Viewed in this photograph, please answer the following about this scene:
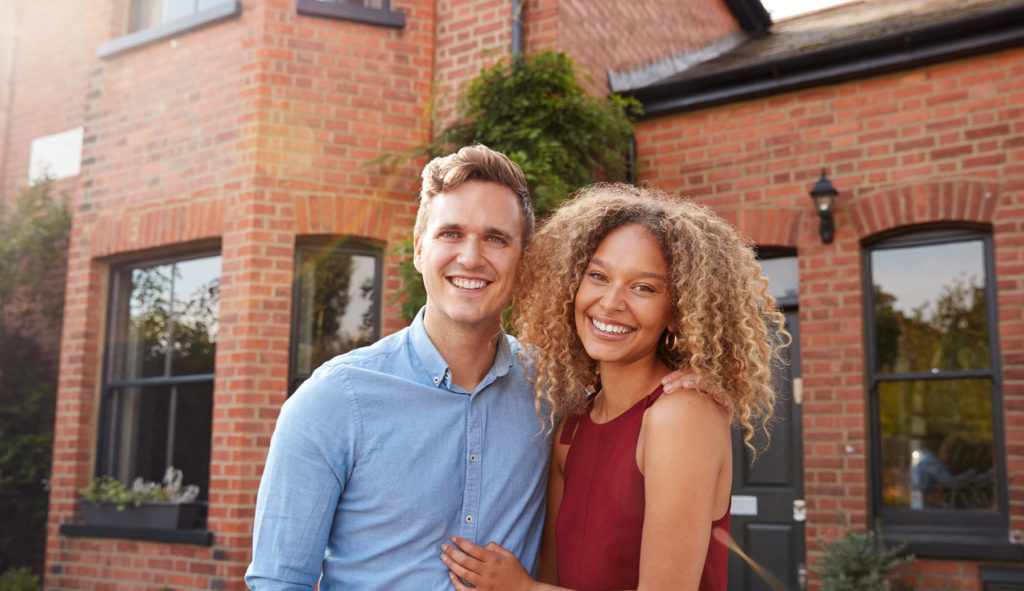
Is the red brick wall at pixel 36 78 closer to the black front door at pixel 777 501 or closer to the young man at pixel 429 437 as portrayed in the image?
the black front door at pixel 777 501

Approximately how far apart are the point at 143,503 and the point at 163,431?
1.79 ft

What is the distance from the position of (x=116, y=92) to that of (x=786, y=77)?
4905 mm

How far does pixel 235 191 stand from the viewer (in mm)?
6125

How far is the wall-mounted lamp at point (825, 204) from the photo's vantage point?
18.5ft

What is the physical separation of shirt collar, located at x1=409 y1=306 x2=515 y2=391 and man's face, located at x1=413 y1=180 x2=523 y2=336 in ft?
0.15

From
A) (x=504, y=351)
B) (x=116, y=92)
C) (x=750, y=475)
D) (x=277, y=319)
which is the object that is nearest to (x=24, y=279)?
(x=116, y=92)

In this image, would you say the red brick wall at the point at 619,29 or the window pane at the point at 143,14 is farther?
the window pane at the point at 143,14

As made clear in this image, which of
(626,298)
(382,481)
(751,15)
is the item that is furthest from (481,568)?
(751,15)

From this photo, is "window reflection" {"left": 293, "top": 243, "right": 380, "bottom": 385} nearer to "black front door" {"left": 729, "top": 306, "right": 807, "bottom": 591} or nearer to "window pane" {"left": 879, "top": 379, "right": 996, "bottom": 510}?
"black front door" {"left": 729, "top": 306, "right": 807, "bottom": 591}

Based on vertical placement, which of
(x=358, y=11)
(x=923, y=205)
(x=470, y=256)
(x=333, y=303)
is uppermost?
(x=358, y=11)

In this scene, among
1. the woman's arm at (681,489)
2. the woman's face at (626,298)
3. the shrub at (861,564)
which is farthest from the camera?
the shrub at (861,564)

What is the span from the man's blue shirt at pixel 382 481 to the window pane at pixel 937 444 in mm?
3933

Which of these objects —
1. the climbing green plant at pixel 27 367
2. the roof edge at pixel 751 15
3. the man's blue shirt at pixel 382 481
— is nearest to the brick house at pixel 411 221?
the climbing green plant at pixel 27 367

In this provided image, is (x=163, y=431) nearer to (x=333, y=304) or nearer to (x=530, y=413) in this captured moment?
(x=333, y=304)
